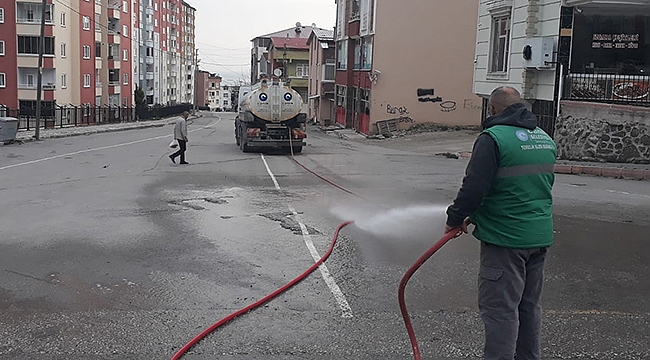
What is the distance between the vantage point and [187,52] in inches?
5295

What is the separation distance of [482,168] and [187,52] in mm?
135280

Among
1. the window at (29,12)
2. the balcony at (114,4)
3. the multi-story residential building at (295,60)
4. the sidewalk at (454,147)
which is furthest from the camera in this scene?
the multi-story residential building at (295,60)

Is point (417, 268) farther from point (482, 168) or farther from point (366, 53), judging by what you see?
point (366, 53)

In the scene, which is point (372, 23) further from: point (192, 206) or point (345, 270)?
point (345, 270)

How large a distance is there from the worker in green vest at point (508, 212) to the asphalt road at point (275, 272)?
93cm

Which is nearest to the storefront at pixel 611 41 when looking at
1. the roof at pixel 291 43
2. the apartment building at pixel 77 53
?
the apartment building at pixel 77 53

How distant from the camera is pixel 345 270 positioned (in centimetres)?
775

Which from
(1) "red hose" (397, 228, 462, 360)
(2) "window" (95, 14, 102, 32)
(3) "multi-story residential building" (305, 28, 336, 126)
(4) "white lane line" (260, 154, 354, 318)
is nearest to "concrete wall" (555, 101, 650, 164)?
(4) "white lane line" (260, 154, 354, 318)

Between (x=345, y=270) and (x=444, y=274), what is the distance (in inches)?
43.1

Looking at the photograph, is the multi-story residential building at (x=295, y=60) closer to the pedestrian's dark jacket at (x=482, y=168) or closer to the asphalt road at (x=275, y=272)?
the asphalt road at (x=275, y=272)

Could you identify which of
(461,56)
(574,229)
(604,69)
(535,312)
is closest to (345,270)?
(535,312)

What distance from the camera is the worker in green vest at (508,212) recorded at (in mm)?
4480

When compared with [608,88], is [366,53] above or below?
above

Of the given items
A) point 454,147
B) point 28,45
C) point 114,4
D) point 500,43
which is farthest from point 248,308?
point 114,4
